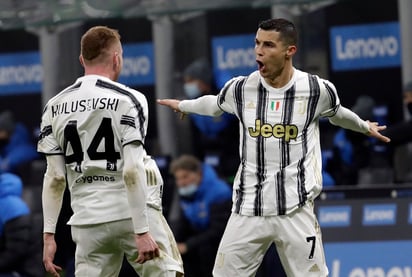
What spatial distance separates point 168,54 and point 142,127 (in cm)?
672

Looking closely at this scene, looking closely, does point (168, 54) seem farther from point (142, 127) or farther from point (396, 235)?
point (142, 127)

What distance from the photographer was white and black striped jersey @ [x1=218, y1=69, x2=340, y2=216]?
858 centimetres

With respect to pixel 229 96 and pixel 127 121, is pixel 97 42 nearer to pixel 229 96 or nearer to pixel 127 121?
pixel 127 121

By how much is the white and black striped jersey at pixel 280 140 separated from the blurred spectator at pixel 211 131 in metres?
5.13

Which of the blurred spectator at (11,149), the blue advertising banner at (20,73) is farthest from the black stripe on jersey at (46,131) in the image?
the blue advertising banner at (20,73)

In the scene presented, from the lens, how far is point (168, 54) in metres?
14.8

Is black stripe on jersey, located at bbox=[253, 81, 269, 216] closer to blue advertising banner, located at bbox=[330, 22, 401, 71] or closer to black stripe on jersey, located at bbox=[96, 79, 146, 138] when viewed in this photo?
black stripe on jersey, located at bbox=[96, 79, 146, 138]

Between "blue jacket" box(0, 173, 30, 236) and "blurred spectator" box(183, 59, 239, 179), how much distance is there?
218cm

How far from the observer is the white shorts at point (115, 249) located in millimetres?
8234

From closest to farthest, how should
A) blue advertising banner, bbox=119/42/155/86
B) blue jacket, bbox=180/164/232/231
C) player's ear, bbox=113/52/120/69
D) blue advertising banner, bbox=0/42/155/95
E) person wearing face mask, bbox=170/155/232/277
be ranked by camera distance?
player's ear, bbox=113/52/120/69
person wearing face mask, bbox=170/155/232/277
blue jacket, bbox=180/164/232/231
blue advertising banner, bbox=119/42/155/86
blue advertising banner, bbox=0/42/155/95

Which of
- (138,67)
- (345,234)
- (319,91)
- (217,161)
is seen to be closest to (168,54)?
(138,67)

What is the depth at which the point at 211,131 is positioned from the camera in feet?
46.4

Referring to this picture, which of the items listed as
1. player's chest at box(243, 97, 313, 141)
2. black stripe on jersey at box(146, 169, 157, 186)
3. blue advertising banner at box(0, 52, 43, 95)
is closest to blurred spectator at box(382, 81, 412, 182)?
blue advertising banner at box(0, 52, 43, 95)

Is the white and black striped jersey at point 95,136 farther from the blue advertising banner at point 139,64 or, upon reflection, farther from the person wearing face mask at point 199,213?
the blue advertising banner at point 139,64
